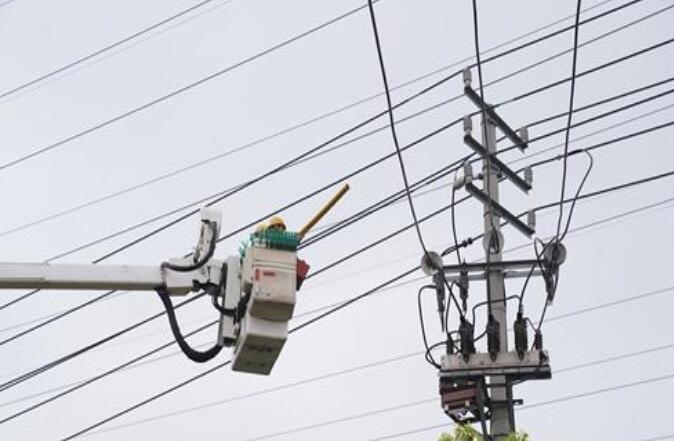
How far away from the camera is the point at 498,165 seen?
46.2ft

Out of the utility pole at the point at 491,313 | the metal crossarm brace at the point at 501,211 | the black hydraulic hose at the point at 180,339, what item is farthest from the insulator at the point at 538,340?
the black hydraulic hose at the point at 180,339

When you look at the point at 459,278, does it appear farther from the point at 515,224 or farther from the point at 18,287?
the point at 18,287

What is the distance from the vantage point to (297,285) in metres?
6.23

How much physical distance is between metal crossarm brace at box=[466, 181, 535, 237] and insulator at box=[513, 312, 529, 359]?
174cm

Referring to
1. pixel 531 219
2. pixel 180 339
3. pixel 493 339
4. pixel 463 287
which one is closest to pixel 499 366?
pixel 493 339

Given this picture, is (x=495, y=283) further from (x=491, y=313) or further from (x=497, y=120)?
(x=497, y=120)

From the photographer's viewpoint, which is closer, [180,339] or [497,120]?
[180,339]

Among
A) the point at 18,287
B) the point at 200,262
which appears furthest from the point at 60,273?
the point at 200,262

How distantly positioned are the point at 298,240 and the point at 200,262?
0.59 meters

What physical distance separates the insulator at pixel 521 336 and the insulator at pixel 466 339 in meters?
0.46

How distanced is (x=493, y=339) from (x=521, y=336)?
0.30 meters

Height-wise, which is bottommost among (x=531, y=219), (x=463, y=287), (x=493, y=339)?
(x=493, y=339)

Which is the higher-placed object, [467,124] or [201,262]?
[467,124]

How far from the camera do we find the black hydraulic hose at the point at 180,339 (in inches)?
260
